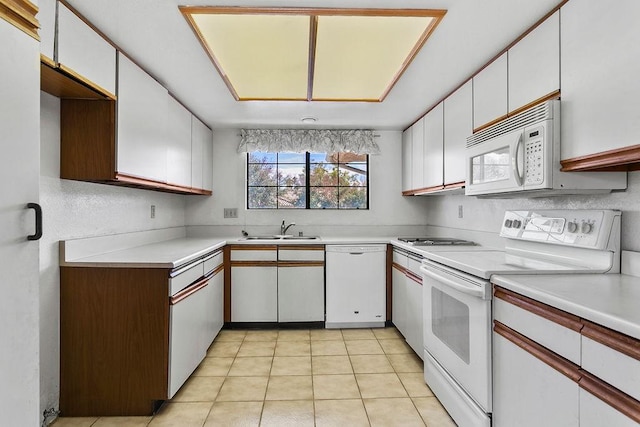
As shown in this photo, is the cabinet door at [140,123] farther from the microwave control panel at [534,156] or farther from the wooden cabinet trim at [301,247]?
the microwave control panel at [534,156]

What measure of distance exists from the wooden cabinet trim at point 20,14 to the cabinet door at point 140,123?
100 centimetres

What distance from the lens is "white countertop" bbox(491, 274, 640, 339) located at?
3.23ft

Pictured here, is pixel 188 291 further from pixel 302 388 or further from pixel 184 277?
pixel 302 388

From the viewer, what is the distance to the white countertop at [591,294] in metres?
0.98

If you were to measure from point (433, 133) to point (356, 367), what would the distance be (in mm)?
2059

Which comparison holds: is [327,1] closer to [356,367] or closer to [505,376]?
[505,376]

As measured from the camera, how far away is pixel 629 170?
1.59m

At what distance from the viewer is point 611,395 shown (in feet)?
3.25

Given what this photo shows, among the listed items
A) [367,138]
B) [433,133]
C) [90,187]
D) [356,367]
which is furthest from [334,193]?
[90,187]

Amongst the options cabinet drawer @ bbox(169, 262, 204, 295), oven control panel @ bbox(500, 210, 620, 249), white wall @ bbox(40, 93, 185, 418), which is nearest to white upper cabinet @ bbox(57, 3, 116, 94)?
white wall @ bbox(40, 93, 185, 418)

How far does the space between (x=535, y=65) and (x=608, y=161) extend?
2.18ft


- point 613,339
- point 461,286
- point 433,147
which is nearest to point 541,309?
point 613,339

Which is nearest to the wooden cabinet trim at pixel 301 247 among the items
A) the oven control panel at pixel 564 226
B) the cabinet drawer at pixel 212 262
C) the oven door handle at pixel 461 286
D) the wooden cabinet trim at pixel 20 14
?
the cabinet drawer at pixel 212 262

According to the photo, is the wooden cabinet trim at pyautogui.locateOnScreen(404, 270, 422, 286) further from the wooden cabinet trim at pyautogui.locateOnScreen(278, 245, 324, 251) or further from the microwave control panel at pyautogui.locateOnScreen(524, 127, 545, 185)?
the microwave control panel at pyautogui.locateOnScreen(524, 127, 545, 185)
